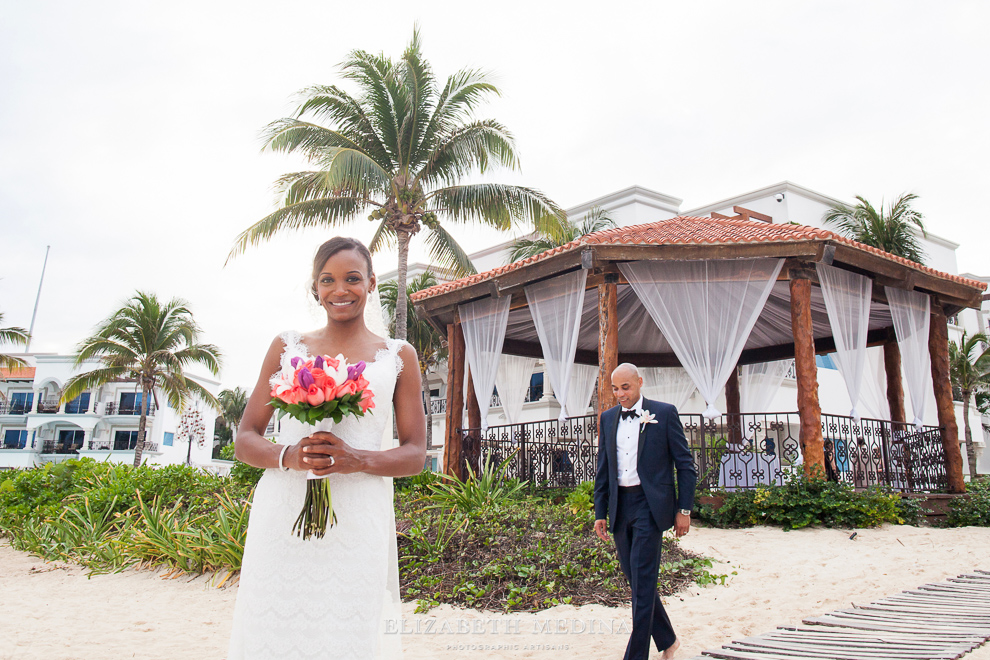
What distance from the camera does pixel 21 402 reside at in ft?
153

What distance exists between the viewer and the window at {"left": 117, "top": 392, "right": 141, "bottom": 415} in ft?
152

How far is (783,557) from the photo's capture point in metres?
7.74

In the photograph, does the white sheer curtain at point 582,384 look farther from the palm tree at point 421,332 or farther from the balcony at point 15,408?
the balcony at point 15,408

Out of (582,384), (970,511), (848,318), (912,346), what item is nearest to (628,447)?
(848,318)

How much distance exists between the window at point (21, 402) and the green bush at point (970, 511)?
51878mm

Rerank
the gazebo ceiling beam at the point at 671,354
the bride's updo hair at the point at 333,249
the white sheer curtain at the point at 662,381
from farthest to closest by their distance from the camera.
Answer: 1. the white sheer curtain at the point at 662,381
2. the gazebo ceiling beam at the point at 671,354
3. the bride's updo hair at the point at 333,249

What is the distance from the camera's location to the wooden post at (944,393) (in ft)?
38.4

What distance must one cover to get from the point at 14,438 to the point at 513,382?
47.1m

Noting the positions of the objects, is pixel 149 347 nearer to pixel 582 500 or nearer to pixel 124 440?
pixel 124 440

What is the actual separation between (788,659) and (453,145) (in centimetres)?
1408

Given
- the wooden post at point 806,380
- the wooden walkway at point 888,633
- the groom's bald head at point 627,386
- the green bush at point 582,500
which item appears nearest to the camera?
the wooden walkway at point 888,633

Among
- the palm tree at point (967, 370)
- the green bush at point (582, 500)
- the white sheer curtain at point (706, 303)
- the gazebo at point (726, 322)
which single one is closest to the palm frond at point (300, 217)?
the gazebo at point (726, 322)

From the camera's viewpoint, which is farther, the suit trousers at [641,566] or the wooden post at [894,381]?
the wooden post at [894,381]

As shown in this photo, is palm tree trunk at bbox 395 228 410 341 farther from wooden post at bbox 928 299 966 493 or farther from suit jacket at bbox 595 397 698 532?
suit jacket at bbox 595 397 698 532
